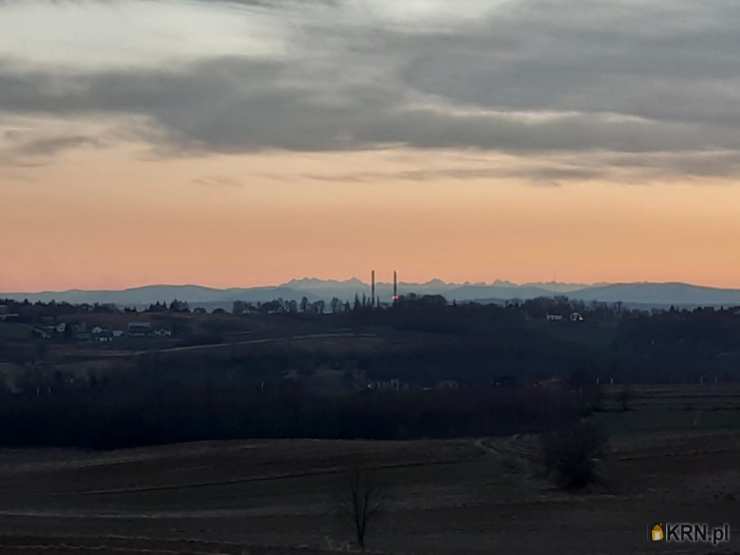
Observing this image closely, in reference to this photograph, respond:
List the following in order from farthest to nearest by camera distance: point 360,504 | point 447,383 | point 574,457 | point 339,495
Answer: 1. point 447,383
2. point 574,457
3. point 339,495
4. point 360,504

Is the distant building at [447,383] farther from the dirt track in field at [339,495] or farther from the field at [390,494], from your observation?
the dirt track in field at [339,495]

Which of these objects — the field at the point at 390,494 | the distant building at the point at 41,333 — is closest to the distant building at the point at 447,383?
the field at the point at 390,494

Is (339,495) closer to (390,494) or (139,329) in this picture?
(390,494)

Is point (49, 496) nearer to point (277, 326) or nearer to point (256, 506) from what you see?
point (256, 506)

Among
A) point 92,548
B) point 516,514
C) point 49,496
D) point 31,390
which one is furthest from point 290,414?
point 92,548

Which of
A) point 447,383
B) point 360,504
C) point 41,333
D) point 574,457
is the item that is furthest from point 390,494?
point 41,333

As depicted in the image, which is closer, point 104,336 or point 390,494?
point 390,494

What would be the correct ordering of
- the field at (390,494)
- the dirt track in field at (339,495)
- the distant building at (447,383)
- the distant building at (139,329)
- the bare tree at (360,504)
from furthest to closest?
the distant building at (139,329) < the distant building at (447,383) < the bare tree at (360,504) < the field at (390,494) < the dirt track in field at (339,495)
